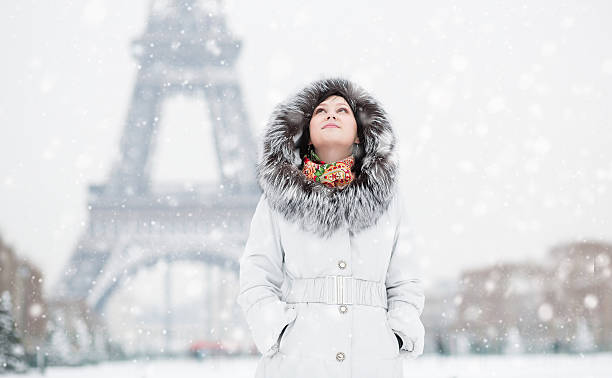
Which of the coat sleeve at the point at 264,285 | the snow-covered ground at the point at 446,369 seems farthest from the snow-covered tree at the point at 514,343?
the coat sleeve at the point at 264,285

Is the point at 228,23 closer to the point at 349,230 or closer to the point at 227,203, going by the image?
the point at 227,203

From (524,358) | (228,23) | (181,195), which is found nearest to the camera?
(524,358)

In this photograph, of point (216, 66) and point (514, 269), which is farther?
point (216, 66)

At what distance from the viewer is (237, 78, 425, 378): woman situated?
1.07m

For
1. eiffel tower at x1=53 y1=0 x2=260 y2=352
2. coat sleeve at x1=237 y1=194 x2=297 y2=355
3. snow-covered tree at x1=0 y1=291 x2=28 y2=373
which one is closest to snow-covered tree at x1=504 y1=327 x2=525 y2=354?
eiffel tower at x1=53 y1=0 x2=260 y2=352

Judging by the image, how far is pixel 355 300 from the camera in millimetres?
1093

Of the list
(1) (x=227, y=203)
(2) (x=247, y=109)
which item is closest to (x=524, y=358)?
(1) (x=227, y=203)

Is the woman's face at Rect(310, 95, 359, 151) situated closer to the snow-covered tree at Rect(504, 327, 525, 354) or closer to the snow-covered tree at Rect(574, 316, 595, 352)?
the snow-covered tree at Rect(574, 316, 595, 352)

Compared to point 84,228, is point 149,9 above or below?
above

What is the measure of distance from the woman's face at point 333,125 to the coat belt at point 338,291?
0.25 m

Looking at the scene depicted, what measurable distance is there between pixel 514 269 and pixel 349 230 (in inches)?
253

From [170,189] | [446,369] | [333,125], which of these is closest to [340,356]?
[333,125]

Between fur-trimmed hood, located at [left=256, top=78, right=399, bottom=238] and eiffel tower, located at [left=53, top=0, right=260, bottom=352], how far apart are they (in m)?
5.50

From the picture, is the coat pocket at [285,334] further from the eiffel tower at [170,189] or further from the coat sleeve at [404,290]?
the eiffel tower at [170,189]
